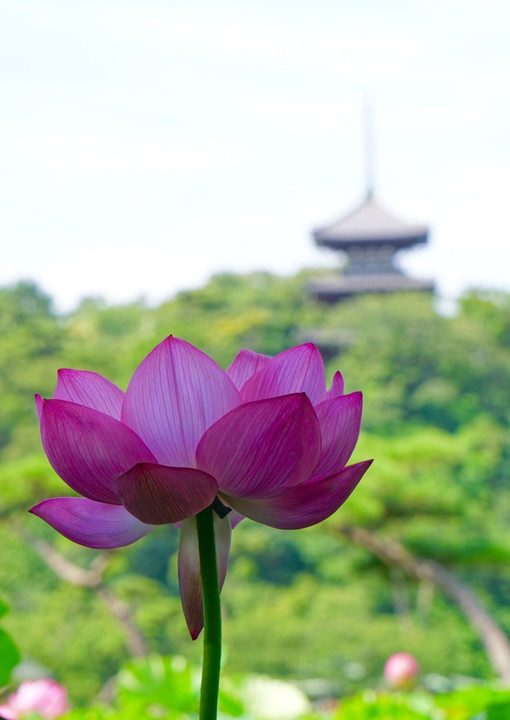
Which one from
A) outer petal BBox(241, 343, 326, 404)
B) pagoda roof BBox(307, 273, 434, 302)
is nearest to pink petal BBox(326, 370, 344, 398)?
outer petal BBox(241, 343, 326, 404)

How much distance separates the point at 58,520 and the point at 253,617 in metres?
6.84

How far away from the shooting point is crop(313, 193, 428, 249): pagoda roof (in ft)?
39.5

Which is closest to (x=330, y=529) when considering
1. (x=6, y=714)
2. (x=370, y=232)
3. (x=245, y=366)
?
(x=6, y=714)

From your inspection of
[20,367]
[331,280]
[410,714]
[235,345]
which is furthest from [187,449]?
[331,280]

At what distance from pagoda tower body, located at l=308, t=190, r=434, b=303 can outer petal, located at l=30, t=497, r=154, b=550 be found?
11.9m

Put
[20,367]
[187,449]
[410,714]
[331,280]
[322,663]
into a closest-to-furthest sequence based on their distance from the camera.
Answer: [187,449]
[410,714]
[322,663]
[20,367]
[331,280]

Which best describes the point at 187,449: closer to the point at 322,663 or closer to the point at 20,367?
the point at 322,663

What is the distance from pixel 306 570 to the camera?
30.8 feet

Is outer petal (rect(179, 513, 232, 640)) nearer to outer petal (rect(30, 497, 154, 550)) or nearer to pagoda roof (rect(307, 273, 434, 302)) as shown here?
outer petal (rect(30, 497, 154, 550))

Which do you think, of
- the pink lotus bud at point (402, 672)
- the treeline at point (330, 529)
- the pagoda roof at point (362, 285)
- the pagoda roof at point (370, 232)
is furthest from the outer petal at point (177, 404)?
the pagoda roof at point (362, 285)

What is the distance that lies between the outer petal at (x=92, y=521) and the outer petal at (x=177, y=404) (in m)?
0.02

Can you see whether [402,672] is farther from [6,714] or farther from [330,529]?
[330,529]

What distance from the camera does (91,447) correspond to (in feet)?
Result: 0.54

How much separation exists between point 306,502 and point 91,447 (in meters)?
0.04
